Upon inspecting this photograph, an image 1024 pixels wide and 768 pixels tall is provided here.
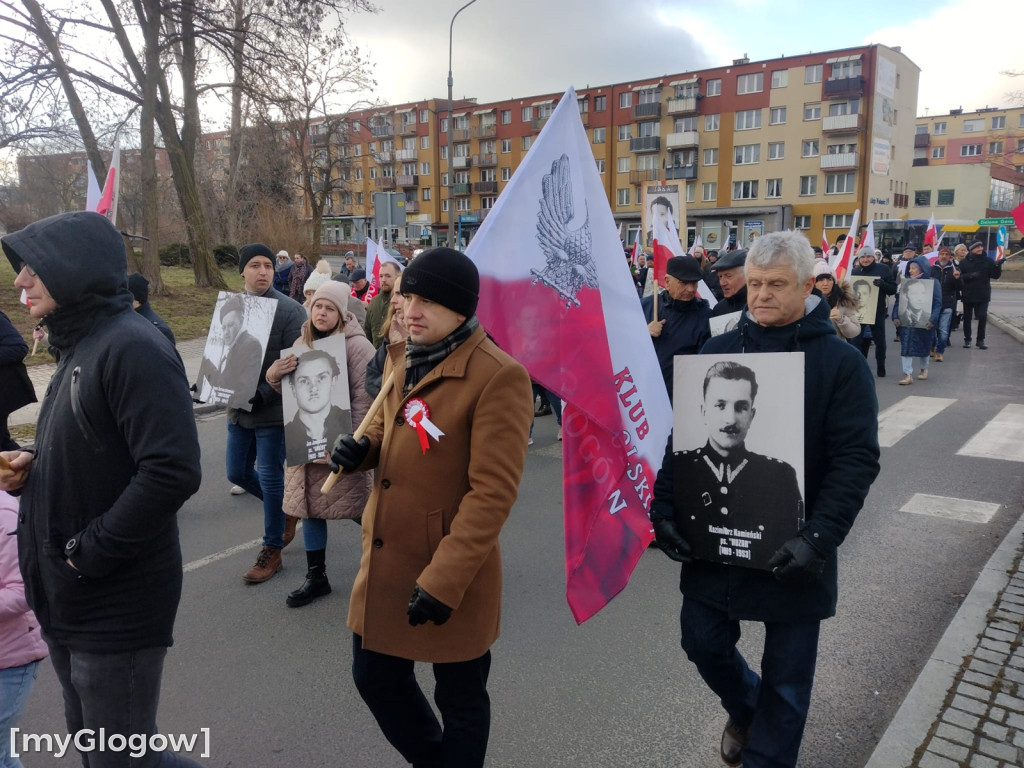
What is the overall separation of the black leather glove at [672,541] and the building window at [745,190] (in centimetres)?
6711

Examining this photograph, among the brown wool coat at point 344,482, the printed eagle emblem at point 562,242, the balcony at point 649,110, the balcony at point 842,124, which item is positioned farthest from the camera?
the balcony at point 649,110

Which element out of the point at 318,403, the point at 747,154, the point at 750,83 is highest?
the point at 750,83

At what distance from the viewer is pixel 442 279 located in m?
2.34

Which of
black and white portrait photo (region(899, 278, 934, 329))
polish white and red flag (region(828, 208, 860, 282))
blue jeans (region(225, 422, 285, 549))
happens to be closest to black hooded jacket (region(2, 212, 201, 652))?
blue jeans (region(225, 422, 285, 549))

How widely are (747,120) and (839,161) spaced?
900cm

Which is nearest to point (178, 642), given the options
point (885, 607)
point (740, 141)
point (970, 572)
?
point (885, 607)

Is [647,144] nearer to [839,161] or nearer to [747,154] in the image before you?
[747,154]

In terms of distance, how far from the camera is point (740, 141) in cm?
6531

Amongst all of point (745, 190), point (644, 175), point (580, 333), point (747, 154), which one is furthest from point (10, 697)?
point (644, 175)

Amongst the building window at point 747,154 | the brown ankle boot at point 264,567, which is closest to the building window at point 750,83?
the building window at point 747,154

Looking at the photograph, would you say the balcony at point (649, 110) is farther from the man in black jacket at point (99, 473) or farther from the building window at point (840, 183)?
the man in black jacket at point (99, 473)

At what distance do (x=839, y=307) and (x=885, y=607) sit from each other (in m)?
2.45

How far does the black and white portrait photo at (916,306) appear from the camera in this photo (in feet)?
37.0

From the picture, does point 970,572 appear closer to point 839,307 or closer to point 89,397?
point 839,307
